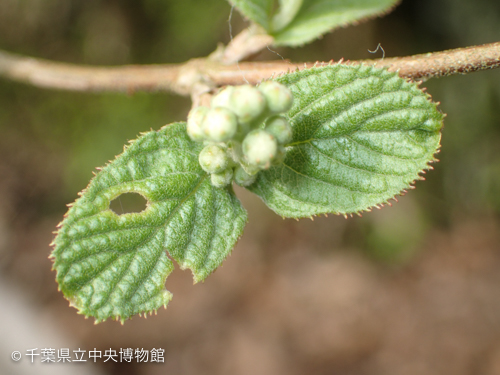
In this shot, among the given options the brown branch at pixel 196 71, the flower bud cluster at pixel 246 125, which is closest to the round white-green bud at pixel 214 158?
the flower bud cluster at pixel 246 125

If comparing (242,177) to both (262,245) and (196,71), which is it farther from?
(262,245)

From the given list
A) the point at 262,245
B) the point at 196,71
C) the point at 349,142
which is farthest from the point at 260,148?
the point at 262,245

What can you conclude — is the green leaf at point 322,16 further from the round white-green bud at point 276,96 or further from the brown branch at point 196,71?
the round white-green bud at point 276,96

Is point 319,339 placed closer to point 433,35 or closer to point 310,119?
point 433,35

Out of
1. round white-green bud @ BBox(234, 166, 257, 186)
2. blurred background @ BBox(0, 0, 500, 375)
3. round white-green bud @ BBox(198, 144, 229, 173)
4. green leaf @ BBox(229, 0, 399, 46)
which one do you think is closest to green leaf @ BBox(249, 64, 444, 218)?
round white-green bud @ BBox(234, 166, 257, 186)

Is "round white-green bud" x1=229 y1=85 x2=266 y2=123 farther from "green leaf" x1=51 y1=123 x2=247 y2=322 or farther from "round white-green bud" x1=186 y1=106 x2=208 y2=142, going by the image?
"green leaf" x1=51 y1=123 x2=247 y2=322
